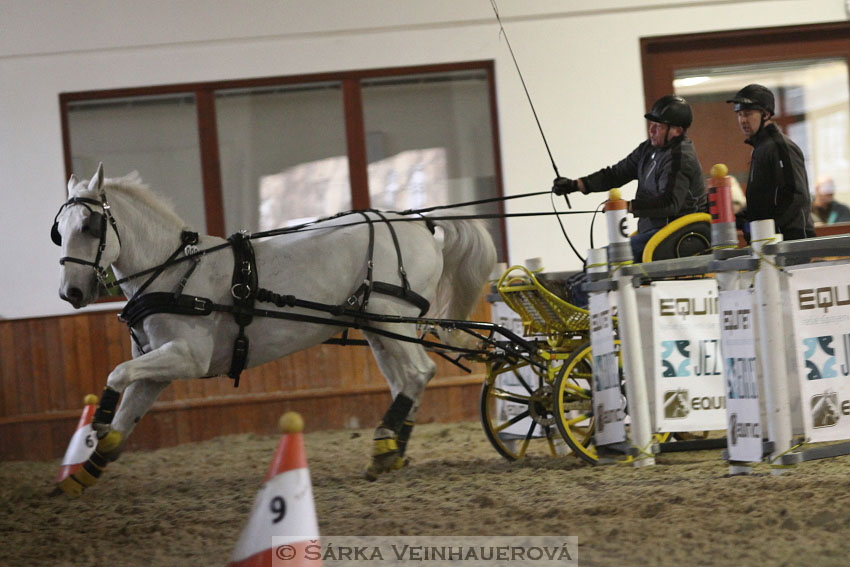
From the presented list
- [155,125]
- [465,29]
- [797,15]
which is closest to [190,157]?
[155,125]

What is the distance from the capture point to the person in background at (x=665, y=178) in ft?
18.2

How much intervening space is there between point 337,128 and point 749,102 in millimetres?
4381

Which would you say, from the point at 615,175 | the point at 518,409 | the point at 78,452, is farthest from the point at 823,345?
the point at 78,452

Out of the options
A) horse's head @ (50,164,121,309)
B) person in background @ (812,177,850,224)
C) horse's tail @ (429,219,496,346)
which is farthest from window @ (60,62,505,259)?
horse's head @ (50,164,121,309)

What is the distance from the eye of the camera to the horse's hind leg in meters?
5.68

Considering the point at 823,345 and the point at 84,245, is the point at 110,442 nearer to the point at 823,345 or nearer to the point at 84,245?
the point at 84,245

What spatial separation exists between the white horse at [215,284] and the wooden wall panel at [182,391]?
8.90 ft

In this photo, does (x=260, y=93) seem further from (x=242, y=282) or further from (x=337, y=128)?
(x=242, y=282)

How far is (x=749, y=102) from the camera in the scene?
5684mm

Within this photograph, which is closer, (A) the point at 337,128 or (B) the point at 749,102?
(B) the point at 749,102

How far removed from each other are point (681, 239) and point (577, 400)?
44.7 inches

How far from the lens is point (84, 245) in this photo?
17.1ft

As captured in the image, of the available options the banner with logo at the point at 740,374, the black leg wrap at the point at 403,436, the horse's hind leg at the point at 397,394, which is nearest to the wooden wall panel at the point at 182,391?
the horse's hind leg at the point at 397,394

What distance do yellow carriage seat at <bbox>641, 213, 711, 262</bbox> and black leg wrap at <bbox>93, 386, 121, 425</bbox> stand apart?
118 inches
